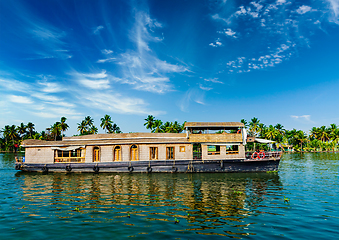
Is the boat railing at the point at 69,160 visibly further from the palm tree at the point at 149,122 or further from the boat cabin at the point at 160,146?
the palm tree at the point at 149,122

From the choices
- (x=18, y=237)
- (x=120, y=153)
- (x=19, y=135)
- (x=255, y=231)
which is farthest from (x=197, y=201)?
(x=19, y=135)

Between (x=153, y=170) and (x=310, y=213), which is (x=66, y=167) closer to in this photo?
(x=153, y=170)

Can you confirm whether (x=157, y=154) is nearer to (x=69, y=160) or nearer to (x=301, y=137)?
(x=69, y=160)

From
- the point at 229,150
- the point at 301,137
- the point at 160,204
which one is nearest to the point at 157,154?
the point at 229,150

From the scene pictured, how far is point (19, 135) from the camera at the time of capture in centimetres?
8462

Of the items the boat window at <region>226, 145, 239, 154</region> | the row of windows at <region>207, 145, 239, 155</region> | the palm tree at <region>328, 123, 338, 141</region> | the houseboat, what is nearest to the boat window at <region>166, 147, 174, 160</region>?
the houseboat

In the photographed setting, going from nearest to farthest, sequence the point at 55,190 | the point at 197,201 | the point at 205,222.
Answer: the point at 205,222, the point at 197,201, the point at 55,190

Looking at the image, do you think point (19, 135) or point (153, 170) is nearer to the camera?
point (153, 170)

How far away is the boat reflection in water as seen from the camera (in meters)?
8.12

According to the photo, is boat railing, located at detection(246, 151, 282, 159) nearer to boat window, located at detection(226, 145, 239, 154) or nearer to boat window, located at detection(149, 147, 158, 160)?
boat window, located at detection(226, 145, 239, 154)

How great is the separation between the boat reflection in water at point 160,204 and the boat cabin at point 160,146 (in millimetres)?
5479

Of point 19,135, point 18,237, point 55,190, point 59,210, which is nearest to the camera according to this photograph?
point 18,237

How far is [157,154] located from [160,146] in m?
0.96

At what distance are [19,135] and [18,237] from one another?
317 feet
